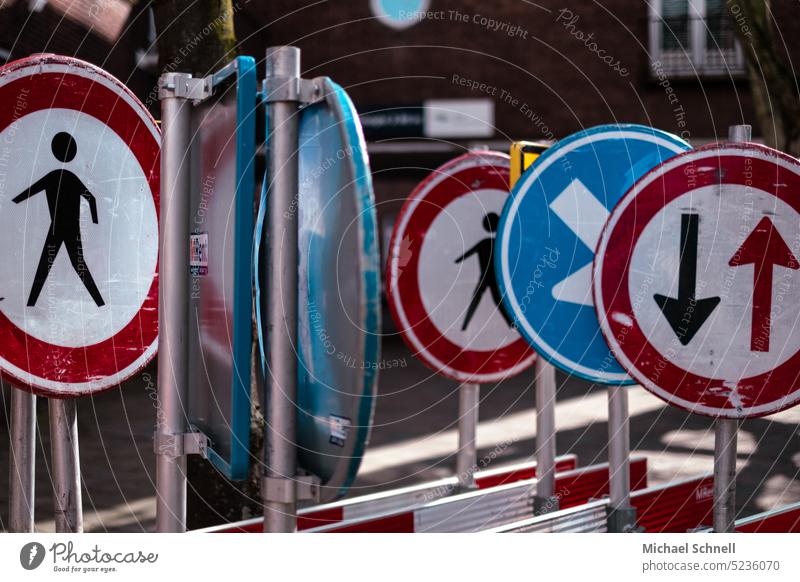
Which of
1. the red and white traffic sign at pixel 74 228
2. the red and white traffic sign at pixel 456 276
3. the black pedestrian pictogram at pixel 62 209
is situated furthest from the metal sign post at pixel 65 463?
the red and white traffic sign at pixel 456 276

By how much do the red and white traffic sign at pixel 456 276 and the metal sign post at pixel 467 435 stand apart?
0.83ft

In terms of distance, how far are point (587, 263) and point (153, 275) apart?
1218 millimetres

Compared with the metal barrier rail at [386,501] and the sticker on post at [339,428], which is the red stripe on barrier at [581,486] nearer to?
the metal barrier rail at [386,501]

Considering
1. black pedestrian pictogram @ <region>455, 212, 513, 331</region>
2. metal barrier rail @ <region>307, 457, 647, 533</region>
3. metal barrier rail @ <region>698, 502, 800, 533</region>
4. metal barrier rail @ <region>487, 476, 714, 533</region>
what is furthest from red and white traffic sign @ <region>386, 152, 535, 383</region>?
metal barrier rail @ <region>698, 502, 800, 533</region>

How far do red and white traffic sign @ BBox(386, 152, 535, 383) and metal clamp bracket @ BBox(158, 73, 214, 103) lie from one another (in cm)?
186

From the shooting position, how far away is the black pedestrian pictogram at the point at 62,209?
6.94 ft

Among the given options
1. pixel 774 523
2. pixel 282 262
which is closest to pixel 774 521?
pixel 774 523

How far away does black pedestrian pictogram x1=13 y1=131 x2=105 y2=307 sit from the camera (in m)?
2.12

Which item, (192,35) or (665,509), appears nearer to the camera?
(192,35)

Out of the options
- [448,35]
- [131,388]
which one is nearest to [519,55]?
[448,35]

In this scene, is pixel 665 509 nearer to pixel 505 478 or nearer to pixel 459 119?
pixel 505 478

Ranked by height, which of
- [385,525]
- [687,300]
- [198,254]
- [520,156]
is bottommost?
[385,525]

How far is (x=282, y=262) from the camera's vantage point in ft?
5.51

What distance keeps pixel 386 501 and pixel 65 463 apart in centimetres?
178
